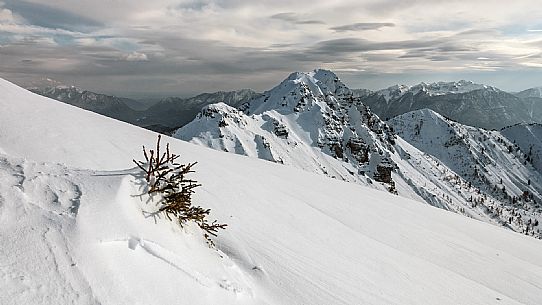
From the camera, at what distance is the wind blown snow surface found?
2881 millimetres

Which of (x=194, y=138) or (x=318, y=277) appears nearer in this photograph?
(x=318, y=277)

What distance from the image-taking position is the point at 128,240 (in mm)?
3311

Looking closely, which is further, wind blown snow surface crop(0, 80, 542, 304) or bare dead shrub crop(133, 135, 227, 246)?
bare dead shrub crop(133, 135, 227, 246)

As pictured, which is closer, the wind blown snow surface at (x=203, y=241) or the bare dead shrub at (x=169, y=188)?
the wind blown snow surface at (x=203, y=241)

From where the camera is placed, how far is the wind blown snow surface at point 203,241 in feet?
9.45

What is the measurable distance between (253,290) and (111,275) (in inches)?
60.9

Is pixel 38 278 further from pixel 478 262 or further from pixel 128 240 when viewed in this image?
pixel 478 262

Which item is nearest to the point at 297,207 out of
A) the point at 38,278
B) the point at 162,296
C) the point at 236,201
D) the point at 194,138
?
the point at 236,201

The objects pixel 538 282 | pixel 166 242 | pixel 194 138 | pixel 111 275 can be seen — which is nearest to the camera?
pixel 111 275

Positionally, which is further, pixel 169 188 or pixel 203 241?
pixel 203 241

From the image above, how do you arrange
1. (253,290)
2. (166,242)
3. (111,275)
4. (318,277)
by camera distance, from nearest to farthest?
(111,275) → (166,242) → (253,290) → (318,277)

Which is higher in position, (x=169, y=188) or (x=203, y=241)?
(x=169, y=188)

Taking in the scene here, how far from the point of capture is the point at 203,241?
433cm

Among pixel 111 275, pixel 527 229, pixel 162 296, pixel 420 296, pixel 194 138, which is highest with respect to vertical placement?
pixel 111 275
